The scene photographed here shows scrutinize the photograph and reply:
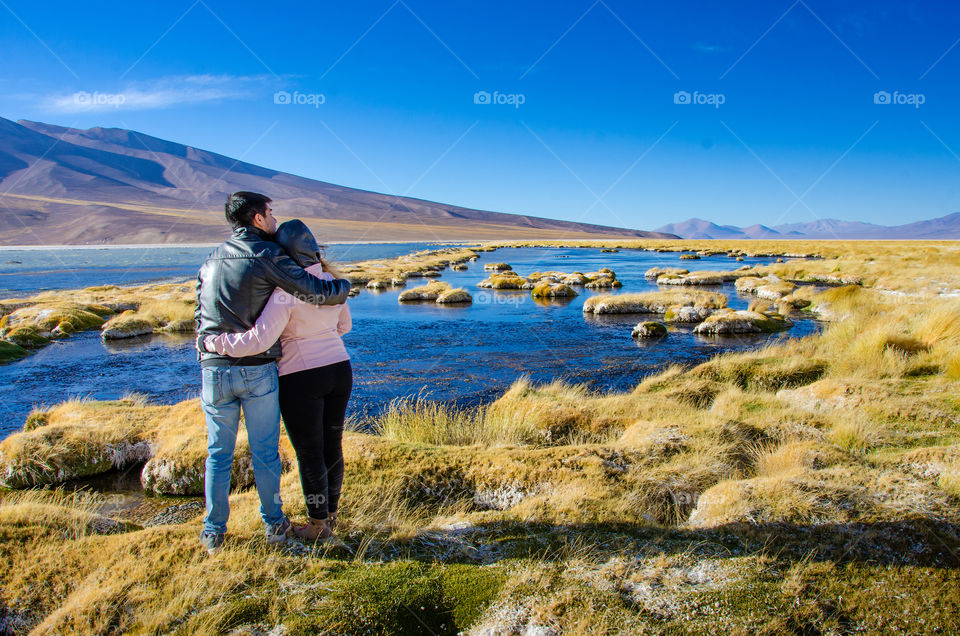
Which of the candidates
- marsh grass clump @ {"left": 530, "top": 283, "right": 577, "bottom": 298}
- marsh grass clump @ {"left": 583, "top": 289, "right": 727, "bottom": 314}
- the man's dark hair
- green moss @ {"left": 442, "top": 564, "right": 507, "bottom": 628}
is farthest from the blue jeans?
marsh grass clump @ {"left": 530, "top": 283, "right": 577, "bottom": 298}

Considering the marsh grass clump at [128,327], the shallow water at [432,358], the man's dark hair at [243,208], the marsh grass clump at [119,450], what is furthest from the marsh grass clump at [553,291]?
the man's dark hair at [243,208]

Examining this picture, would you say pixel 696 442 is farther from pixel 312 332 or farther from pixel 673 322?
pixel 673 322

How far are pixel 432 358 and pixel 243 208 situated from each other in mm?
13354

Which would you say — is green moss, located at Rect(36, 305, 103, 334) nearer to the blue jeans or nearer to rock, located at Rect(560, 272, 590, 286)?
the blue jeans

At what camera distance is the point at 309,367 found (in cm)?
385

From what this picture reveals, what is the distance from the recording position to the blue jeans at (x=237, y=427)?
12.0ft

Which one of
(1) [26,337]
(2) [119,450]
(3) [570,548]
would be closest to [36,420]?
(2) [119,450]

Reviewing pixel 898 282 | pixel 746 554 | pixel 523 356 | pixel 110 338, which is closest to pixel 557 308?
pixel 523 356

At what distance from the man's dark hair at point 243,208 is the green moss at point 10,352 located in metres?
19.1

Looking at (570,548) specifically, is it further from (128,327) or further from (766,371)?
(128,327)

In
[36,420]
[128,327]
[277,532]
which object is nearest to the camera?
[277,532]

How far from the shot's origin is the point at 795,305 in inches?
998

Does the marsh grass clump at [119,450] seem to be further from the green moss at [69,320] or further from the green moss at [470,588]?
the green moss at [69,320]

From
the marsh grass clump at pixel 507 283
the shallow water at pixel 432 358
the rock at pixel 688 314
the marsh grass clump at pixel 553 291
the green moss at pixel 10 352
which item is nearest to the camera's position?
the shallow water at pixel 432 358
